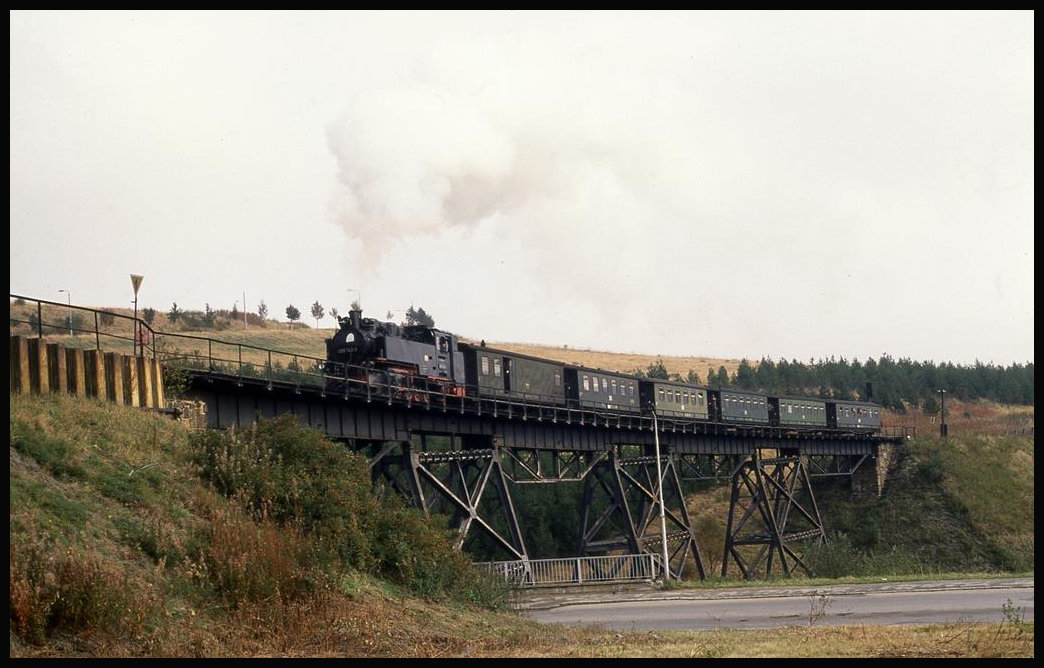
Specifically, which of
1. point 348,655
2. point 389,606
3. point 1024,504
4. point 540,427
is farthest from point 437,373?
point 1024,504

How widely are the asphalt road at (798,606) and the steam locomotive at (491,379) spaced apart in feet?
30.0

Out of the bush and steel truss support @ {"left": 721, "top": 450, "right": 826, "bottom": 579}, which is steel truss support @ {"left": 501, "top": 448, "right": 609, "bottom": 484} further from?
the bush

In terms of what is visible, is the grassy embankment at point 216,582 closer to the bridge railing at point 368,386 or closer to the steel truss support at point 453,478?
the bridge railing at point 368,386

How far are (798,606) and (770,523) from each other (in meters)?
32.6

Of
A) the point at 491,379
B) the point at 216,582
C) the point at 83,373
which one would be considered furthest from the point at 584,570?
the point at 216,582

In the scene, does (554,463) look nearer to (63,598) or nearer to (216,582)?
(216,582)

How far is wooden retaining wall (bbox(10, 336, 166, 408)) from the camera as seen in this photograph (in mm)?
20547

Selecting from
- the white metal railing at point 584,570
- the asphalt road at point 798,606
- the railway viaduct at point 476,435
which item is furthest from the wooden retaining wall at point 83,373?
the white metal railing at point 584,570

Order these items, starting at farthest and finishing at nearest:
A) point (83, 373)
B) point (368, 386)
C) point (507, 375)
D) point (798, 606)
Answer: point (507, 375)
point (368, 386)
point (798, 606)
point (83, 373)

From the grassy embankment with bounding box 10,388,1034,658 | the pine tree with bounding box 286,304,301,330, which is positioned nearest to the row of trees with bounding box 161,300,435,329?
the pine tree with bounding box 286,304,301,330

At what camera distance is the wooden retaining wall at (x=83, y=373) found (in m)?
20.5

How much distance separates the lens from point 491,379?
4306 centimetres

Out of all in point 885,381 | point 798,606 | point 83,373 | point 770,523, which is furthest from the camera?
point 885,381

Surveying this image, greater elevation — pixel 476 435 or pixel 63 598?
pixel 476 435
